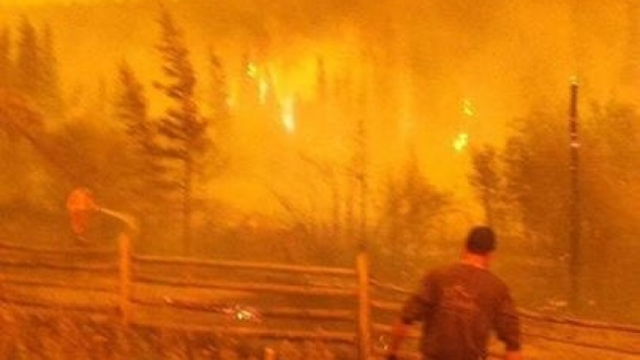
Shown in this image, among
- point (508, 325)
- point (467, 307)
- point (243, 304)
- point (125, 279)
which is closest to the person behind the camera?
point (467, 307)

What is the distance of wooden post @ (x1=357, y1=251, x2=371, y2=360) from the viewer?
849cm

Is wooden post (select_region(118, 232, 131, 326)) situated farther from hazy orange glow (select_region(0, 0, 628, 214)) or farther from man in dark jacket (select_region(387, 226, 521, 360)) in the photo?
man in dark jacket (select_region(387, 226, 521, 360))

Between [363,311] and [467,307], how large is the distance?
302 centimetres

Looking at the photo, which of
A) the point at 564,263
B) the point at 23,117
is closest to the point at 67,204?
the point at 23,117

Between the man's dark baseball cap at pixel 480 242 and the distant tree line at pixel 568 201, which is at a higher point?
the distant tree line at pixel 568 201

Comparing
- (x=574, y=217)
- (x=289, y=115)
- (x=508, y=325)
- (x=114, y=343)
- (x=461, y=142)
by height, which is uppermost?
(x=289, y=115)

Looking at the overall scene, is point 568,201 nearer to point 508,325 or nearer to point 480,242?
point 508,325

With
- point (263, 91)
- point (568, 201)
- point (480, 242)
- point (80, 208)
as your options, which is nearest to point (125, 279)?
point (263, 91)

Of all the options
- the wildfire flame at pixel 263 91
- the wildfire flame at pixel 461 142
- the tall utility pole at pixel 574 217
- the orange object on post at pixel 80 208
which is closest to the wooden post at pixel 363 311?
the wildfire flame at pixel 461 142

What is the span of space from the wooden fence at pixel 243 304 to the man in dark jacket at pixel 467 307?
2.51 m

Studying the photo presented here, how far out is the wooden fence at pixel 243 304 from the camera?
29.3ft

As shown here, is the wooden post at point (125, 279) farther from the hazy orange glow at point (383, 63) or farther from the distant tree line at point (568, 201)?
the distant tree line at point (568, 201)

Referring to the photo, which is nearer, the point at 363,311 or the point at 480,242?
the point at 480,242

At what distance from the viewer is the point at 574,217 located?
1316 centimetres
